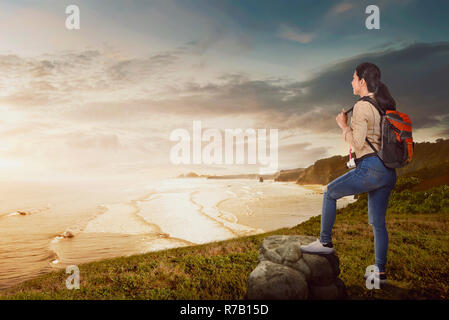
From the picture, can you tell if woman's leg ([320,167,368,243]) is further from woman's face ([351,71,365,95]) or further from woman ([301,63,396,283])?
woman's face ([351,71,365,95])

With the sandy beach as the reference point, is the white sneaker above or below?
above

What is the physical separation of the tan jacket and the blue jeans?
22cm

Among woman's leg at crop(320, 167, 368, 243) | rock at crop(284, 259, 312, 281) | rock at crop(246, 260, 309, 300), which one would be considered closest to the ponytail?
woman's leg at crop(320, 167, 368, 243)

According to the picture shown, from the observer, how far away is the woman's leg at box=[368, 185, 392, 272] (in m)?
4.46

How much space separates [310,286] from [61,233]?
91.8ft

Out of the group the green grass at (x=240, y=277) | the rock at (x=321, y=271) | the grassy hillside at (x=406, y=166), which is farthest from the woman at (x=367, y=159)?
the grassy hillside at (x=406, y=166)

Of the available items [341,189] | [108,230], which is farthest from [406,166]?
[341,189]

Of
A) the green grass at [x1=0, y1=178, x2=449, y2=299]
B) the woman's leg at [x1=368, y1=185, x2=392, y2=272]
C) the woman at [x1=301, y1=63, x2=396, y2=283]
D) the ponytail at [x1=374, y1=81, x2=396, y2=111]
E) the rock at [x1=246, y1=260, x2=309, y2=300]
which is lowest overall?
the green grass at [x1=0, y1=178, x2=449, y2=299]

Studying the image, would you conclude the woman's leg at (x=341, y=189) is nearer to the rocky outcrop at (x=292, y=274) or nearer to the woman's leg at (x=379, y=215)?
the woman's leg at (x=379, y=215)

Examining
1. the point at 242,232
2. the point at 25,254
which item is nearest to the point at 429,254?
the point at 242,232
